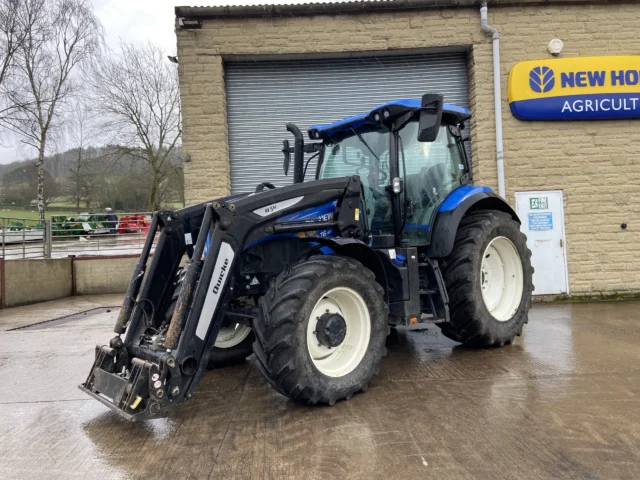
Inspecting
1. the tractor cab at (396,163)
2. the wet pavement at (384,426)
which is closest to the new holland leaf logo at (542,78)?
the tractor cab at (396,163)

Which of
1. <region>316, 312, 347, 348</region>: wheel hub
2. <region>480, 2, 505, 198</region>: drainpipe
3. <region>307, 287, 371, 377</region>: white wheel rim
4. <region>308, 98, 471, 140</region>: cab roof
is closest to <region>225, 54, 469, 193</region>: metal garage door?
<region>480, 2, 505, 198</region>: drainpipe

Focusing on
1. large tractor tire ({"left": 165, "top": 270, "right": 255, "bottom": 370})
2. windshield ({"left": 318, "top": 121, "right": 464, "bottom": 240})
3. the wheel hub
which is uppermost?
windshield ({"left": 318, "top": 121, "right": 464, "bottom": 240})

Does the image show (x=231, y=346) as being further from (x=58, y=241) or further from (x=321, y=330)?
(x=58, y=241)

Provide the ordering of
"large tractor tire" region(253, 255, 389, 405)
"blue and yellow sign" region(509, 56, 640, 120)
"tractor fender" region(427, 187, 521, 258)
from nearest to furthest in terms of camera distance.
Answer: "large tractor tire" region(253, 255, 389, 405)
"tractor fender" region(427, 187, 521, 258)
"blue and yellow sign" region(509, 56, 640, 120)

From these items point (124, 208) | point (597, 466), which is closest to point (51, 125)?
point (124, 208)

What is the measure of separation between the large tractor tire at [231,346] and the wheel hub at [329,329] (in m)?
1.25

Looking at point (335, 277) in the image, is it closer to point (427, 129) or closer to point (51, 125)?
point (427, 129)

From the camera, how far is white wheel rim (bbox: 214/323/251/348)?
Answer: 4.81 metres

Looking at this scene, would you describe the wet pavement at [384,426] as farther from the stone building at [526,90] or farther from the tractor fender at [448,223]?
the stone building at [526,90]

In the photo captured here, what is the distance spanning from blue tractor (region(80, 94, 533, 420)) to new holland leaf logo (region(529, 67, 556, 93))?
363cm

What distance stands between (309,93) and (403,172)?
458 centimetres

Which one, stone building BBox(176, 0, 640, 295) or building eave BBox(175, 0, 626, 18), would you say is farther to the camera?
stone building BBox(176, 0, 640, 295)

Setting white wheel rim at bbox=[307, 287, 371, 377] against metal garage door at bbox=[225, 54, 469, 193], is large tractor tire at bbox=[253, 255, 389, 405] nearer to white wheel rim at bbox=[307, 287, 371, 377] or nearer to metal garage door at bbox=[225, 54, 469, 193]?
white wheel rim at bbox=[307, 287, 371, 377]

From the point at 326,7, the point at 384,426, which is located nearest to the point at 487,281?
the point at 384,426
